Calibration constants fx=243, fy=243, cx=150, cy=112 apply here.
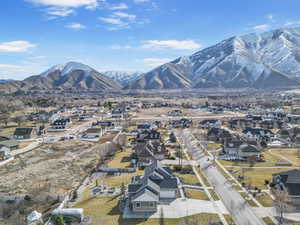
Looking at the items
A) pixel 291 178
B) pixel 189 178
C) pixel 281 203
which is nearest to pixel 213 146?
pixel 189 178

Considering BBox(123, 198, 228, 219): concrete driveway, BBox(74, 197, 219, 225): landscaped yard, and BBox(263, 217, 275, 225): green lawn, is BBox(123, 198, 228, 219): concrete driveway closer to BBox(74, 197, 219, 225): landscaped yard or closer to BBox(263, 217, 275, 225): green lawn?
BBox(74, 197, 219, 225): landscaped yard

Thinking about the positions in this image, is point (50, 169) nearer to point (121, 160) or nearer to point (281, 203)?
point (121, 160)

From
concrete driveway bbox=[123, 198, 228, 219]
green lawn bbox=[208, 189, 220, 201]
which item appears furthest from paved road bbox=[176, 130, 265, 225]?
concrete driveway bbox=[123, 198, 228, 219]

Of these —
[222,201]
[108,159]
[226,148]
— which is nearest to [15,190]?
[108,159]

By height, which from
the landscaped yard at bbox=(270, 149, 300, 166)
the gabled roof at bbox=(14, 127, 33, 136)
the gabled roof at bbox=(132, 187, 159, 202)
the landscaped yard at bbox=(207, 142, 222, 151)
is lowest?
the landscaped yard at bbox=(270, 149, 300, 166)

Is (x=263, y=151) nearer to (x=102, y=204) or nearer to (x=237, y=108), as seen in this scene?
(x=102, y=204)

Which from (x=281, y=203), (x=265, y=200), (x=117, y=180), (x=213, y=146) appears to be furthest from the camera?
(x=213, y=146)

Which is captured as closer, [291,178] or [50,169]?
[291,178]
